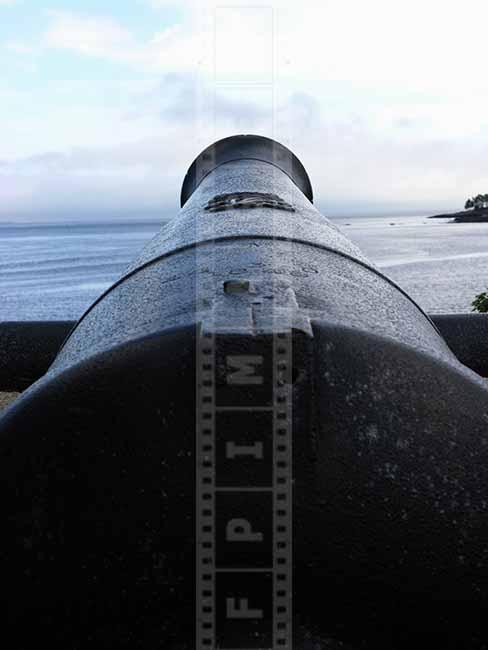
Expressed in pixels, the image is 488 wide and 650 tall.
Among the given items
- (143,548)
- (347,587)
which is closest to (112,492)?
(143,548)

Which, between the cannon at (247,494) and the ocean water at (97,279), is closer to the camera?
the cannon at (247,494)

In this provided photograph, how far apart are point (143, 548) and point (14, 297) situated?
2160cm

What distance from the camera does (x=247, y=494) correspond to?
57.1 inches

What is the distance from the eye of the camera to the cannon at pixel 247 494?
4.69ft
